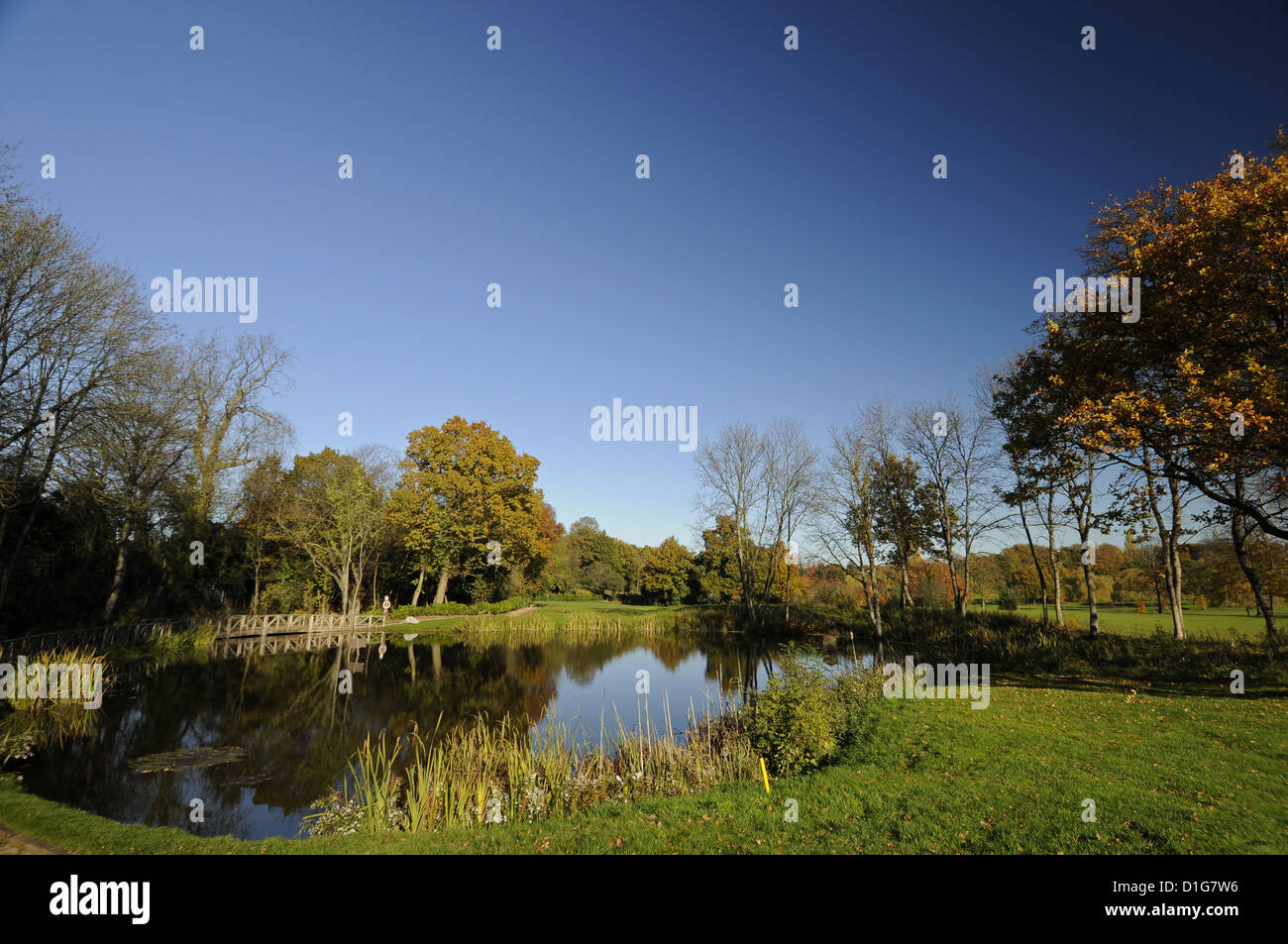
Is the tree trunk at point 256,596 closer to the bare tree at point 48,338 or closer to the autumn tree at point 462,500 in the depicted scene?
the autumn tree at point 462,500

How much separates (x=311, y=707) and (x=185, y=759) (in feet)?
15.2

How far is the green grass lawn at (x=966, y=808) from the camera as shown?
5875 millimetres

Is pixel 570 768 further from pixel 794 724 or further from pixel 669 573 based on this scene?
pixel 669 573

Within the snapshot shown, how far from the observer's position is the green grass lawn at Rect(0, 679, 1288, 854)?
588 centimetres

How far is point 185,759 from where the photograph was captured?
35.7 ft

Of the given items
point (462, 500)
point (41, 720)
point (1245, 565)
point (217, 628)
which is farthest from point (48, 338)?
point (1245, 565)

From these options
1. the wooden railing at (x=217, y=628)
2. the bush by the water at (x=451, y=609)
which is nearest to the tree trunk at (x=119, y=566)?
the wooden railing at (x=217, y=628)

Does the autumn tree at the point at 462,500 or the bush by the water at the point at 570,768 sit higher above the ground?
the autumn tree at the point at 462,500

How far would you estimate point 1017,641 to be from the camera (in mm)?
19266

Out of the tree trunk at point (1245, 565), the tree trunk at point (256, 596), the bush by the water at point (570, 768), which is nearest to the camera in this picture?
the bush by the water at point (570, 768)

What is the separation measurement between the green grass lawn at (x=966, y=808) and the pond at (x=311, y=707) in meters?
1.60

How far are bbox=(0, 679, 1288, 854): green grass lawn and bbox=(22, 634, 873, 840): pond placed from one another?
1603mm
